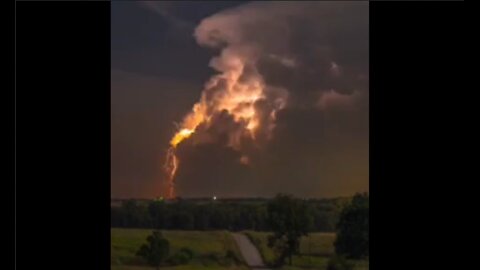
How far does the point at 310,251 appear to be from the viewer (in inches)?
179

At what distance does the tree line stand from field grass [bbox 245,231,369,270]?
7 cm

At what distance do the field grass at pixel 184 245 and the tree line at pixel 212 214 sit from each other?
58 mm

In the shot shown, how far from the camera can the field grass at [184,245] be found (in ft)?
14.7

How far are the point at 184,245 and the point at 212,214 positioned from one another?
358mm

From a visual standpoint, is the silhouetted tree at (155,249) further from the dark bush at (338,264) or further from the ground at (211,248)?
the dark bush at (338,264)

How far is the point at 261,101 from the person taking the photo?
4.58 m

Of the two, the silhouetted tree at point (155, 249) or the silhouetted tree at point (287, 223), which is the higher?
the silhouetted tree at point (287, 223)
